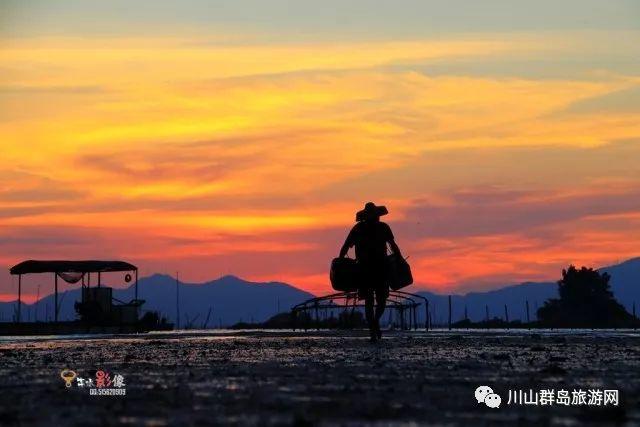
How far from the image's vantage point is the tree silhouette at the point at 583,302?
95625 millimetres

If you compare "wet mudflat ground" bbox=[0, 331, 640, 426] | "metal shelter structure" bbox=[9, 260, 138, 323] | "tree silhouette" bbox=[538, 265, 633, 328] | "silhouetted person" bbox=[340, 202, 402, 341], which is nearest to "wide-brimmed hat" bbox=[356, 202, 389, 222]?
"silhouetted person" bbox=[340, 202, 402, 341]

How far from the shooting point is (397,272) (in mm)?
26484

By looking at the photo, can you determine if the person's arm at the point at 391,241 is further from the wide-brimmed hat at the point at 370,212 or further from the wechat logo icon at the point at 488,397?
the wechat logo icon at the point at 488,397

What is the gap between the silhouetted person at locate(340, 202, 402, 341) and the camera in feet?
82.3

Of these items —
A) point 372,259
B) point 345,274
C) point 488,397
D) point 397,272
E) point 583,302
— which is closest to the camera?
point 488,397

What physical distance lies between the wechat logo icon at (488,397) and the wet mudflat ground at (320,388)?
8 centimetres

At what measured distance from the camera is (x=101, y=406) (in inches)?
401

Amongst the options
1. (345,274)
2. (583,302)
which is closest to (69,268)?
(345,274)

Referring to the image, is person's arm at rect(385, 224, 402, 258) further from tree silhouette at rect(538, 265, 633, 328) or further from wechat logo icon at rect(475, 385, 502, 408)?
tree silhouette at rect(538, 265, 633, 328)

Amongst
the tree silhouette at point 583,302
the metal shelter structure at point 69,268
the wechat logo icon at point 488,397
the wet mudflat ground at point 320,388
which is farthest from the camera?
the tree silhouette at point 583,302

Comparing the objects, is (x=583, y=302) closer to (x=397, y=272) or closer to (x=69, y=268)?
(x=69, y=268)

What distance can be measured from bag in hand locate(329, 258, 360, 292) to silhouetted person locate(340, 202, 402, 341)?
218 mm

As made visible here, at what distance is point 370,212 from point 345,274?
53.0 inches

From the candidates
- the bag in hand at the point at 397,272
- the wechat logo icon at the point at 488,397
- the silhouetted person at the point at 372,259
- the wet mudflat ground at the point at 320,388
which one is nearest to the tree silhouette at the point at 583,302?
the bag in hand at the point at 397,272
